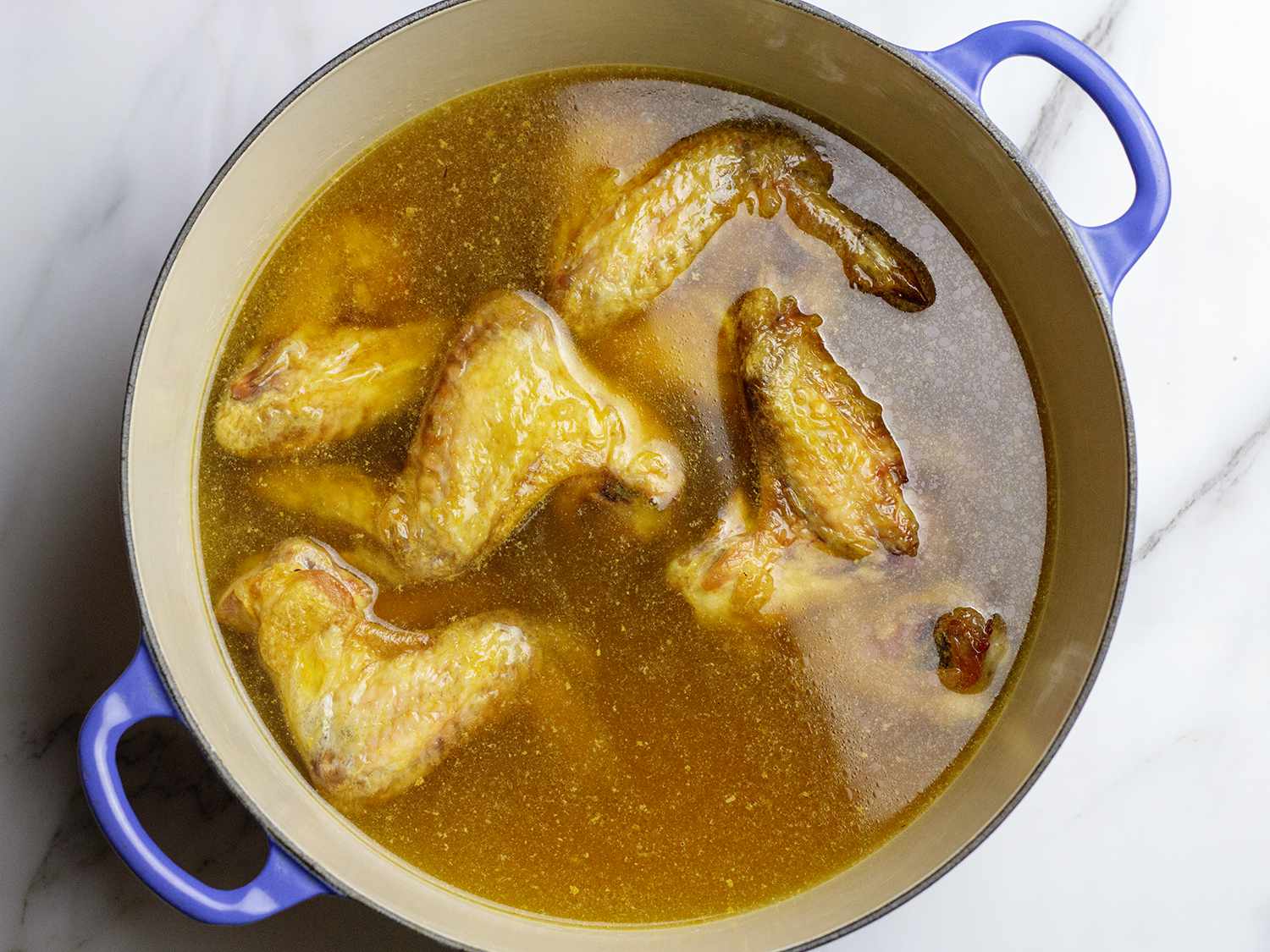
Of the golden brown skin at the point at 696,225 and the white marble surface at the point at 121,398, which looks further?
the white marble surface at the point at 121,398

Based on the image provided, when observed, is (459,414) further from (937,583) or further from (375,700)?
(937,583)

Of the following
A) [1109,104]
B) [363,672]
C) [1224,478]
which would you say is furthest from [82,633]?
[1224,478]

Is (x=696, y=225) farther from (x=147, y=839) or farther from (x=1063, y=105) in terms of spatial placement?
(x=147, y=839)

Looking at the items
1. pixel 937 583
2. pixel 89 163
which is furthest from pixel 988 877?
pixel 89 163

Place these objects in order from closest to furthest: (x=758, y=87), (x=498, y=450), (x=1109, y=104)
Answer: (x=1109, y=104) < (x=498, y=450) < (x=758, y=87)

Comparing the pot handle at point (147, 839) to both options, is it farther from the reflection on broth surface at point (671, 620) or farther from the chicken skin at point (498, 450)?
the chicken skin at point (498, 450)

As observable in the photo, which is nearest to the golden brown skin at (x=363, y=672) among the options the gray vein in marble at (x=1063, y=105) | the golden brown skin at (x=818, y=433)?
the golden brown skin at (x=818, y=433)
